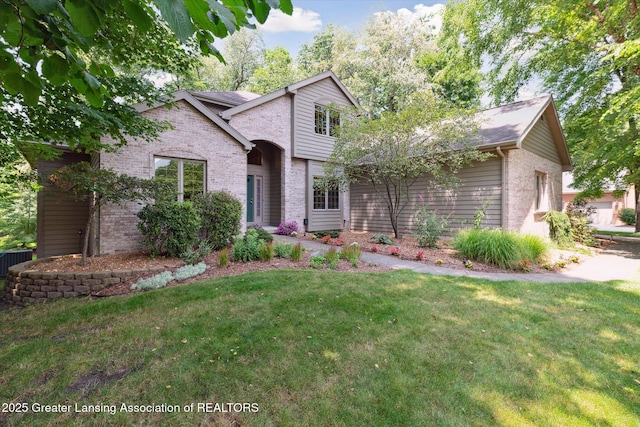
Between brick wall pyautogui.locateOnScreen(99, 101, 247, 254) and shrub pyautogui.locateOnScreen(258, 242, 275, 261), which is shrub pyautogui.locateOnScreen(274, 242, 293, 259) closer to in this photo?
shrub pyautogui.locateOnScreen(258, 242, 275, 261)

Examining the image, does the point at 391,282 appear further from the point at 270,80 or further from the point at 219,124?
the point at 270,80

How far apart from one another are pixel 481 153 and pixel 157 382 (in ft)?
33.0

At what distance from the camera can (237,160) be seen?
894 cm

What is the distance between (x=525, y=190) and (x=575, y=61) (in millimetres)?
6509

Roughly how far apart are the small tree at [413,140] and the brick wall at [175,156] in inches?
147

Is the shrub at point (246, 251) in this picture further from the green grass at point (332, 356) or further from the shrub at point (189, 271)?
the green grass at point (332, 356)

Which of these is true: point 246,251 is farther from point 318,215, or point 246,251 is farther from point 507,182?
point 507,182

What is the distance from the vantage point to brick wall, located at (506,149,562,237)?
9531 millimetres

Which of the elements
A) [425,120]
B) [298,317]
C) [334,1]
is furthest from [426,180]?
[298,317]

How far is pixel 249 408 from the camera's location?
2.16 meters

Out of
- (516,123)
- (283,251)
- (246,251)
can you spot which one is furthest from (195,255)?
(516,123)

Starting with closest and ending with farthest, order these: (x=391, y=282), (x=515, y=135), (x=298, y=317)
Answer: (x=298, y=317), (x=391, y=282), (x=515, y=135)

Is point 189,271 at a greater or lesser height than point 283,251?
lesser

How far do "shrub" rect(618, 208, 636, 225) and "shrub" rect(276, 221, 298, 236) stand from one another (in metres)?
27.8
